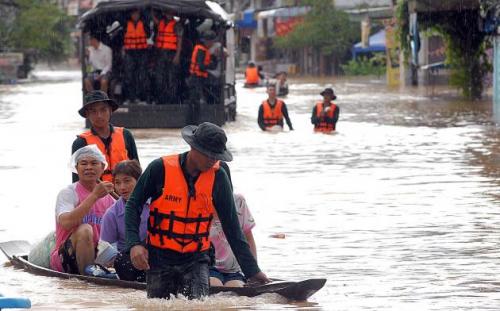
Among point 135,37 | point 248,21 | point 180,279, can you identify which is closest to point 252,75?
point 135,37

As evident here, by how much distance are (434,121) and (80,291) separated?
20836 millimetres

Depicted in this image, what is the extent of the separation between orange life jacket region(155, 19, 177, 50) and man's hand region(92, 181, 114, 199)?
1856 centimetres

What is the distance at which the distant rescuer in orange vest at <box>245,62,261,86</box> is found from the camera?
52.1 metres

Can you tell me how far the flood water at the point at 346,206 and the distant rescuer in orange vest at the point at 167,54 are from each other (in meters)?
1.39

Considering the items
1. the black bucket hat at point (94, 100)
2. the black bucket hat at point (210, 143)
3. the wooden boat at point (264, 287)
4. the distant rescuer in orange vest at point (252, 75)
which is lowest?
the distant rescuer in orange vest at point (252, 75)

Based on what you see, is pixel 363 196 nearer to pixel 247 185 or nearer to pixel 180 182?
pixel 247 185

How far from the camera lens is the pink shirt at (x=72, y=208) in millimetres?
9836

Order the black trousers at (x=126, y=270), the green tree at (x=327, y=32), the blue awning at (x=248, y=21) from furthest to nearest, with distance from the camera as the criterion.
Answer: the blue awning at (x=248, y=21) < the green tree at (x=327, y=32) < the black trousers at (x=126, y=270)

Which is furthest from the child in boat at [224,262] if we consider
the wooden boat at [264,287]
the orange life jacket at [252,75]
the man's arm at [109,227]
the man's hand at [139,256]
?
the orange life jacket at [252,75]

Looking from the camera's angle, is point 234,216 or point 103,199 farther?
point 103,199

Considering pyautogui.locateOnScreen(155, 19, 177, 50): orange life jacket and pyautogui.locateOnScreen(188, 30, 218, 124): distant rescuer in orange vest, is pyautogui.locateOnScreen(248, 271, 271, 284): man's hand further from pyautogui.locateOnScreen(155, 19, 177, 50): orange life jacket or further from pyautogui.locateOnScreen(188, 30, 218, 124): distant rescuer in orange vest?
pyautogui.locateOnScreen(155, 19, 177, 50): orange life jacket

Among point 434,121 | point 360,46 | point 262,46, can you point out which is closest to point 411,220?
point 434,121

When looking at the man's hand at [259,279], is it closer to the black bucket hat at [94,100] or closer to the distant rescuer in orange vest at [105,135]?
the distant rescuer in orange vest at [105,135]

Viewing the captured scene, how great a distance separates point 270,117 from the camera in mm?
27281
